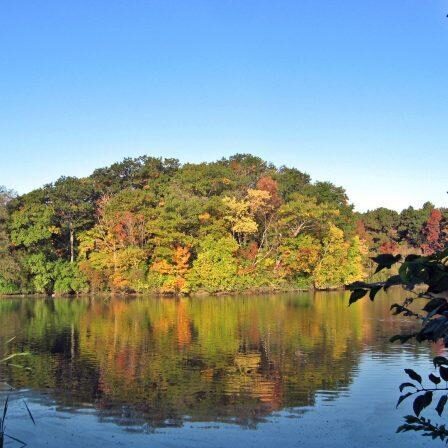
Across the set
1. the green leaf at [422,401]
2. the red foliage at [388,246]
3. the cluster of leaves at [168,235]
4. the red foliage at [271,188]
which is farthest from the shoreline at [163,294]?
the green leaf at [422,401]

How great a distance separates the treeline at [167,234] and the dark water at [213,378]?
13.1 metres

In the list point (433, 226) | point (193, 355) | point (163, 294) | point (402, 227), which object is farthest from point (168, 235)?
point (433, 226)

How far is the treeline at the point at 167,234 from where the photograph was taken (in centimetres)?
3484

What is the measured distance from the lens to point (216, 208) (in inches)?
1377

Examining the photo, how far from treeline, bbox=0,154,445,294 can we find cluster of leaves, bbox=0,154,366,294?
7 cm

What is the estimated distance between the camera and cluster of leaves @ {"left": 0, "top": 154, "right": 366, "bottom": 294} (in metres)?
34.8

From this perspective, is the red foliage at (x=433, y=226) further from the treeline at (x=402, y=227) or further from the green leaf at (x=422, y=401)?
the green leaf at (x=422, y=401)

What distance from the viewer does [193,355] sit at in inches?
551

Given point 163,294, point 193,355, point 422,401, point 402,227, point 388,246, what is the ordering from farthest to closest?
1. point 402,227
2. point 388,246
3. point 163,294
4. point 193,355
5. point 422,401

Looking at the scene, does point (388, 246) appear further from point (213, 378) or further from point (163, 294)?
point (213, 378)

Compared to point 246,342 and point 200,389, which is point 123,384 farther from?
point 246,342

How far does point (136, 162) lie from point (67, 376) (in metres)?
28.9

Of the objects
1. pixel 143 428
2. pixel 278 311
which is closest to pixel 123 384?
pixel 143 428

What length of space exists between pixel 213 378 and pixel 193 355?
259 centimetres
